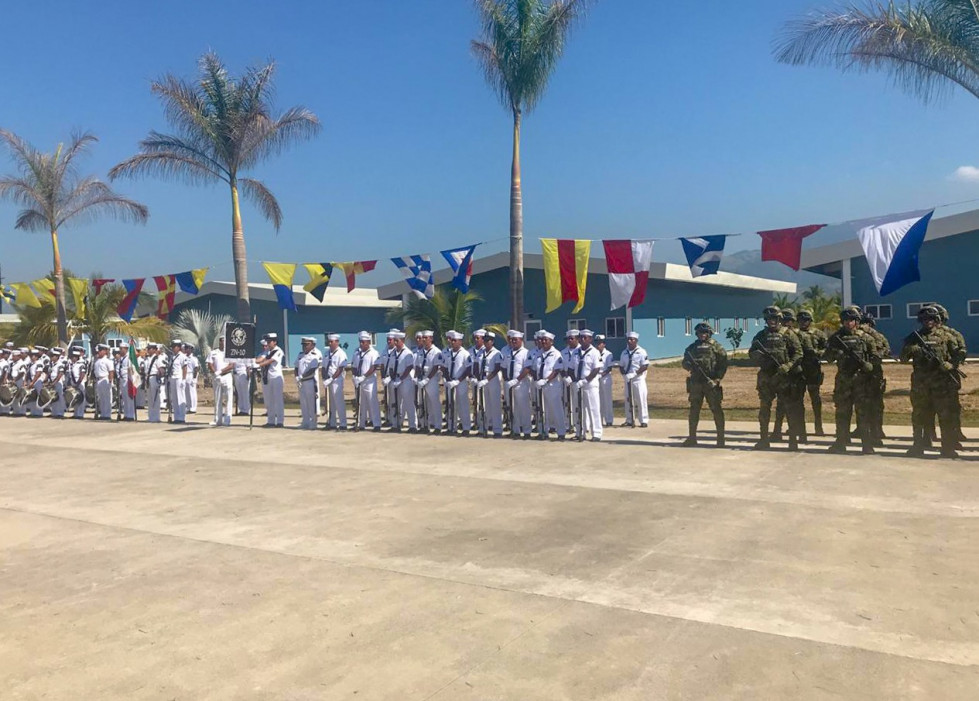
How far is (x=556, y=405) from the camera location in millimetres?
12859

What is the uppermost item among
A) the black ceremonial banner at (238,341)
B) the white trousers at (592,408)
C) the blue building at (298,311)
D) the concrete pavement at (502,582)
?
the blue building at (298,311)

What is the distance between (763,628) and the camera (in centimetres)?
439

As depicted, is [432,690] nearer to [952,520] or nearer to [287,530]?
[287,530]

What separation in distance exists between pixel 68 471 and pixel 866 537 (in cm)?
968

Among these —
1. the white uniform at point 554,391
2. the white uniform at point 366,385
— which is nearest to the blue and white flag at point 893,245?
the white uniform at point 554,391

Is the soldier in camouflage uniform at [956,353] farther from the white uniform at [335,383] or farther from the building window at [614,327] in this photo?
the building window at [614,327]

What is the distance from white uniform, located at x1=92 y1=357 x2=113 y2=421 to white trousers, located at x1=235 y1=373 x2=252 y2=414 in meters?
2.96

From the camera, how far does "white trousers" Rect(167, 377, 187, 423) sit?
17094 mm

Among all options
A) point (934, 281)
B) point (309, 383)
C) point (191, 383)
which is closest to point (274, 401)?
point (309, 383)

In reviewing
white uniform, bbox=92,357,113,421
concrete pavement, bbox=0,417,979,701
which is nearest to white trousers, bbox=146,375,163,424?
white uniform, bbox=92,357,113,421

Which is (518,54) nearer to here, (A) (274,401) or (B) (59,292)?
(A) (274,401)

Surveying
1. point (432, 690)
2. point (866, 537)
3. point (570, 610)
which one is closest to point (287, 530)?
point (570, 610)

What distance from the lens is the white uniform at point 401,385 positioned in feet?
46.6

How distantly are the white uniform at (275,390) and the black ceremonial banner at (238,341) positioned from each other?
0.50 meters
